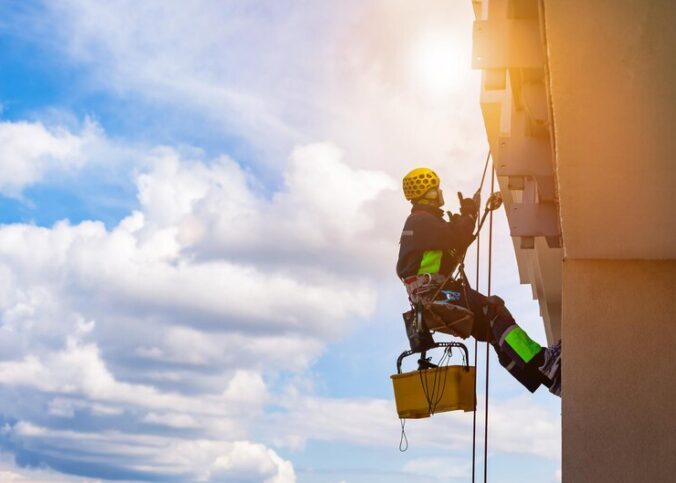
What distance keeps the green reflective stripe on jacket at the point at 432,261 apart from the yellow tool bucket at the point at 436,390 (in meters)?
0.62

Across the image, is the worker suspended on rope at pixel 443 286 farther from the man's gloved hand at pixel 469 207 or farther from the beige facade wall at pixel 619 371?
the beige facade wall at pixel 619 371

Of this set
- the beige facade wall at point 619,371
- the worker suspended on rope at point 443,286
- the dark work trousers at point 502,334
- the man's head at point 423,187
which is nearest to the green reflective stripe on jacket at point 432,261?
the worker suspended on rope at point 443,286

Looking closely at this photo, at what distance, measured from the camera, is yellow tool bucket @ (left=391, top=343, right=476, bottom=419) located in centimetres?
758

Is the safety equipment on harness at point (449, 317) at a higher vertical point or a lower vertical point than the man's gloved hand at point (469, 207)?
lower

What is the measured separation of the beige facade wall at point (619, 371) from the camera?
20.6ft

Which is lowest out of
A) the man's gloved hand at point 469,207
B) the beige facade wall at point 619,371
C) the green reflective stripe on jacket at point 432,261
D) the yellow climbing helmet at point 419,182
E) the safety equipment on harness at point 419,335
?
the beige facade wall at point 619,371

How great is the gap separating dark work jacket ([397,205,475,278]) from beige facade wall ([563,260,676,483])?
142 cm

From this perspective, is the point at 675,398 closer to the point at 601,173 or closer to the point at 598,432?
the point at 598,432

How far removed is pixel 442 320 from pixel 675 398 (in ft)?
6.82

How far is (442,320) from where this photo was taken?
7.84m

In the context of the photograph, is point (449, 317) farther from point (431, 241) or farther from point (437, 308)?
point (431, 241)

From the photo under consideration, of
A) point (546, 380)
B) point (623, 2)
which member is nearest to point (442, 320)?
point (546, 380)

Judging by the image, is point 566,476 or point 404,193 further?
point 404,193

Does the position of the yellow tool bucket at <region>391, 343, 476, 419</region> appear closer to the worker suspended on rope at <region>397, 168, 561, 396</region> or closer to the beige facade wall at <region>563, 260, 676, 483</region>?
the worker suspended on rope at <region>397, 168, 561, 396</region>
